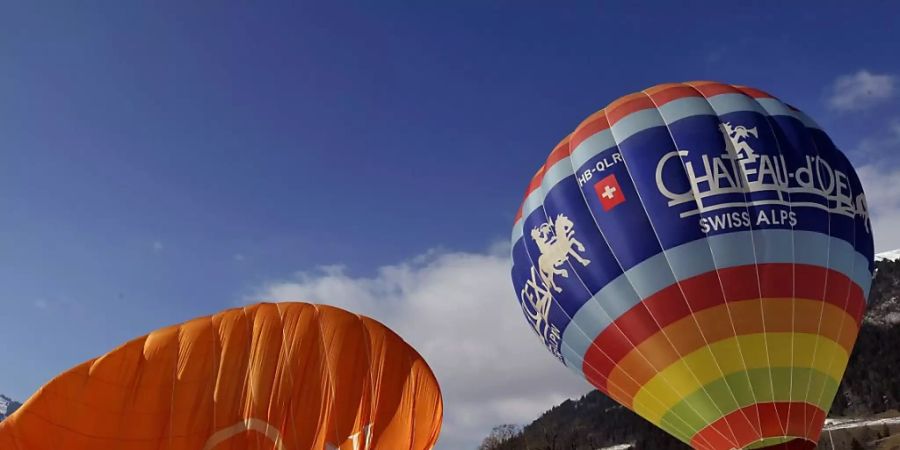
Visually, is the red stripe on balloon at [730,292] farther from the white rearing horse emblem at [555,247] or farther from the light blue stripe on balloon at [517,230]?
the light blue stripe on balloon at [517,230]

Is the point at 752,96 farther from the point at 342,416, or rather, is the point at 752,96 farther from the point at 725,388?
the point at 342,416

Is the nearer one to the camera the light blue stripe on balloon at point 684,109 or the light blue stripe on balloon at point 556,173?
the light blue stripe on balloon at point 684,109

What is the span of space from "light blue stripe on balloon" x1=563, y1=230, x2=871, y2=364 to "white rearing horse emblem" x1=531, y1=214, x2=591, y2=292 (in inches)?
41.4

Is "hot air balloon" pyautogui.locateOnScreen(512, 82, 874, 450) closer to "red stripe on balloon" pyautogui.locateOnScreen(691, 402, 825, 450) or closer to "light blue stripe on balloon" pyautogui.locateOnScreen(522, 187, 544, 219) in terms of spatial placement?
"red stripe on balloon" pyautogui.locateOnScreen(691, 402, 825, 450)

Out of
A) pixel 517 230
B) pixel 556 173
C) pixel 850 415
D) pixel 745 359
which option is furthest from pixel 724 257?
pixel 850 415

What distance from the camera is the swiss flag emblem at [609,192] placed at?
1495cm

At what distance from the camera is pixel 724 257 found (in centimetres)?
Result: 1398

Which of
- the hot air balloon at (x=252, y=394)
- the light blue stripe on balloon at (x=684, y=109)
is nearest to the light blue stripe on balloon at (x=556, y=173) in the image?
the light blue stripe on balloon at (x=684, y=109)

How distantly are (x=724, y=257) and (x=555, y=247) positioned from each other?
3.59m

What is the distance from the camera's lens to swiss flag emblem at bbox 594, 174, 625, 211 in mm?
14945

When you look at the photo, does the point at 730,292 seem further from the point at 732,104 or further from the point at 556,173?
the point at 556,173

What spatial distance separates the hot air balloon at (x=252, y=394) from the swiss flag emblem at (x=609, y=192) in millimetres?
5131

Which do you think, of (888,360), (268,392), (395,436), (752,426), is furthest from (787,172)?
(888,360)

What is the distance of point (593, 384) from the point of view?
17.5 meters
